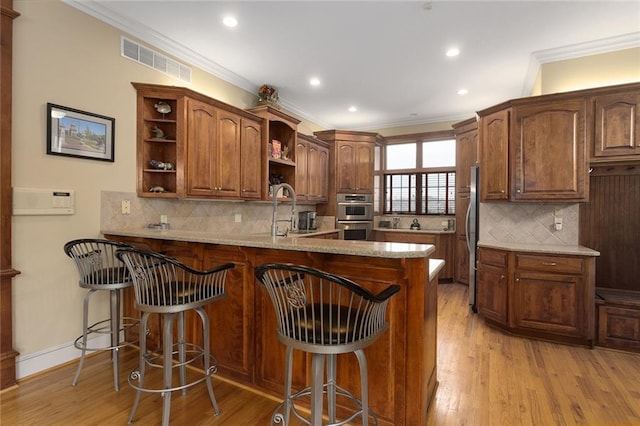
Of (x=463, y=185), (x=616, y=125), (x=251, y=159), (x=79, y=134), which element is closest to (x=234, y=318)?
(x=79, y=134)

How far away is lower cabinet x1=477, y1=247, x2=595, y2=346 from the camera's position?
10.2ft

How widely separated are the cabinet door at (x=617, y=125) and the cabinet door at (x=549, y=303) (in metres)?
1.29

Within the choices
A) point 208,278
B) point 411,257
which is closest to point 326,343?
point 411,257

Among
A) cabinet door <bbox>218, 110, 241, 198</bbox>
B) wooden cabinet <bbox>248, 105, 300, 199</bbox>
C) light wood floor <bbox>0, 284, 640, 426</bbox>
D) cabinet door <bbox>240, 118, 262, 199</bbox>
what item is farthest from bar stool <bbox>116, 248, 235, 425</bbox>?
wooden cabinet <bbox>248, 105, 300, 199</bbox>

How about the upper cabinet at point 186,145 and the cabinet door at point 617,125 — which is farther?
the upper cabinet at point 186,145

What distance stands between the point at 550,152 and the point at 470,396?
258 centimetres

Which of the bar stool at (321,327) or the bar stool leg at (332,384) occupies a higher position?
the bar stool at (321,327)

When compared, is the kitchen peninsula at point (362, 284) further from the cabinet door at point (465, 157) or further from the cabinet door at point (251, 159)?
the cabinet door at point (465, 157)

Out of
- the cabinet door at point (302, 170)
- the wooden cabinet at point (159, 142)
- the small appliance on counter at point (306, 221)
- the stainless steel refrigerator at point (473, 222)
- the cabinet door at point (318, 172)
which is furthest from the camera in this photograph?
the cabinet door at point (318, 172)

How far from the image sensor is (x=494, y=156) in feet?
12.3

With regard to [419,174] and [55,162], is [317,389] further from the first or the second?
[419,174]

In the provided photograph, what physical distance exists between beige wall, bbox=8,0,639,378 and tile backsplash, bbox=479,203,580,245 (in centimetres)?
411

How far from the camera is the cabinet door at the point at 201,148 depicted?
131 inches

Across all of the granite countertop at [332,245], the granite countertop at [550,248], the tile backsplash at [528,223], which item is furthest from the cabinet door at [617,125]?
the granite countertop at [332,245]
